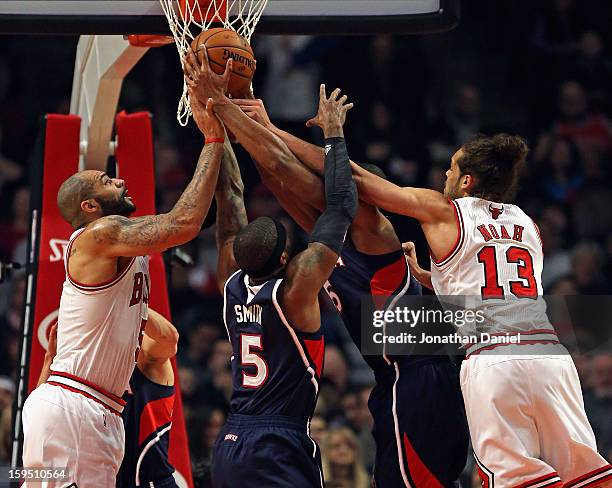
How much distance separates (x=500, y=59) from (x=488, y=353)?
26.2 ft

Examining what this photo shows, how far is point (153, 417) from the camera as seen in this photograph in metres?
6.15

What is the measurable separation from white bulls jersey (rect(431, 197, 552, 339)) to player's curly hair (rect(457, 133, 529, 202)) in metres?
0.20

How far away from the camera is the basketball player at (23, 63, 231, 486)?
5117 millimetres

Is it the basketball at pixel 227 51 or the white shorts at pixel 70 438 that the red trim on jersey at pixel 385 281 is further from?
the white shorts at pixel 70 438

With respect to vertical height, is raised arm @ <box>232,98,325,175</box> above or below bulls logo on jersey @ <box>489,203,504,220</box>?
above

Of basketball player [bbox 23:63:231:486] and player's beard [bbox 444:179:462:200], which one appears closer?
basketball player [bbox 23:63:231:486]

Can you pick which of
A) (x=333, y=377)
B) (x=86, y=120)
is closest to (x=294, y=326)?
(x=86, y=120)

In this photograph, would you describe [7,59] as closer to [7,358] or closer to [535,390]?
[7,358]

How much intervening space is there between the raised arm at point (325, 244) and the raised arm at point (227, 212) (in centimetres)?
62

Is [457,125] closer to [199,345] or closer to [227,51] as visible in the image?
[199,345]

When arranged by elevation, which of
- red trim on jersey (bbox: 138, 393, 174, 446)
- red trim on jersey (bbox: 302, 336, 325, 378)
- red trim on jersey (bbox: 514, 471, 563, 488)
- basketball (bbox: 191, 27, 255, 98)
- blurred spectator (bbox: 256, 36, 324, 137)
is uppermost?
blurred spectator (bbox: 256, 36, 324, 137)

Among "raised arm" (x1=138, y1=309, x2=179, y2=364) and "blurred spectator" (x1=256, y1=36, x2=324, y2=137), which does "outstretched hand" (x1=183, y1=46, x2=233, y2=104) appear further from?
"blurred spectator" (x1=256, y1=36, x2=324, y2=137)

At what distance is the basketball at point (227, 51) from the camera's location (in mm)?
5184

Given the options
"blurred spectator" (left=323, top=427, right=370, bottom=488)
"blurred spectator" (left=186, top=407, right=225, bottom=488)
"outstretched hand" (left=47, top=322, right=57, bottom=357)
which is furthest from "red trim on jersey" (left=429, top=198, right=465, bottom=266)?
"blurred spectator" (left=186, top=407, right=225, bottom=488)
